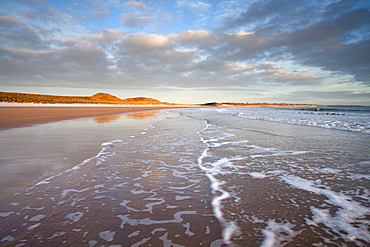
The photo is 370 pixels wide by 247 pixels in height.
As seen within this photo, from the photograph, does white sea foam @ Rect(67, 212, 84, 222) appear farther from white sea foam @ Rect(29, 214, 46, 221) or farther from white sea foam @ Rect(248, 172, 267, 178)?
white sea foam @ Rect(248, 172, 267, 178)

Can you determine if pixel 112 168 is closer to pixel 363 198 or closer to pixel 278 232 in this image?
pixel 278 232

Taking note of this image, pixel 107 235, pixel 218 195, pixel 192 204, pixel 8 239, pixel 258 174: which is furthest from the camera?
pixel 258 174

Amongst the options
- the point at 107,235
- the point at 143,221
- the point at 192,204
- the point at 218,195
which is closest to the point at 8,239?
the point at 107,235

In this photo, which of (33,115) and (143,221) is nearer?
(143,221)

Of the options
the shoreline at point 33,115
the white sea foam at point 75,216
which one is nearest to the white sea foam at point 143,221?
the white sea foam at point 75,216

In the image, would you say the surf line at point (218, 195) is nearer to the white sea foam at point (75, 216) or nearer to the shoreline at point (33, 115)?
the white sea foam at point (75, 216)

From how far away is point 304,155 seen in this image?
5570 mm

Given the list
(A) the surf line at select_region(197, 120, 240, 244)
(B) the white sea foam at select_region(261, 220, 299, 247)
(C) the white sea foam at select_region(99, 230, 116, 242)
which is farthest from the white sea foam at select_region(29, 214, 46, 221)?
(B) the white sea foam at select_region(261, 220, 299, 247)

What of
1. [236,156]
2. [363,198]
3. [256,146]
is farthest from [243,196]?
[256,146]

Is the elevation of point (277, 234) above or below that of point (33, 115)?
below

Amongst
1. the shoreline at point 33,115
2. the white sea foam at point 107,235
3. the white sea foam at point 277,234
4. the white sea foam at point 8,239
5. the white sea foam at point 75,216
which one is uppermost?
the shoreline at point 33,115

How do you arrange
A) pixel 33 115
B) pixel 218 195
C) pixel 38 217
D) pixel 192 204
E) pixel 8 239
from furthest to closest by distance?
1. pixel 33 115
2. pixel 218 195
3. pixel 192 204
4. pixel 38 217
5. pixel 8 239

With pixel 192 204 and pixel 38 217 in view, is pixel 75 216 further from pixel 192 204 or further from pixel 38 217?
pixel 192 204

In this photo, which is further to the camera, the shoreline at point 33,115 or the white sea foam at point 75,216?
the shoreline at point 33,115
